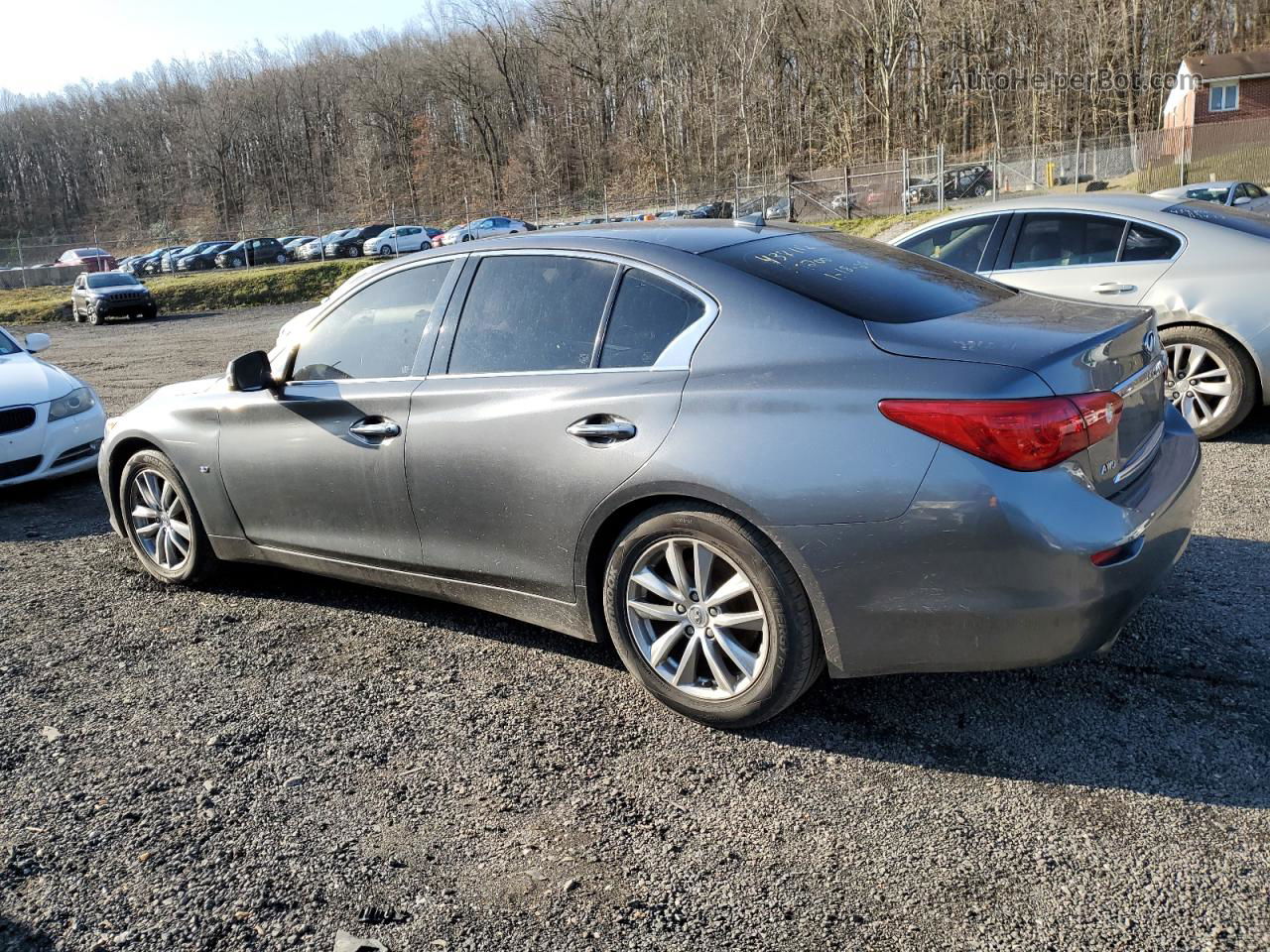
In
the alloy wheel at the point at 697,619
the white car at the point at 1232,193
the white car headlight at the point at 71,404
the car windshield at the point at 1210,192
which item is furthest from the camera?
the car windshield at the point at 1210,192

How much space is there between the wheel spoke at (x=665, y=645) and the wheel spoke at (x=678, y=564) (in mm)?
143

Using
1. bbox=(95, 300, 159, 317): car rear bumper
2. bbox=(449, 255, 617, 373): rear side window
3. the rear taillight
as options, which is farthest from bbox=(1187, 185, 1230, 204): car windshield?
bbox=(95, 300, 159, 317): car rear bumper

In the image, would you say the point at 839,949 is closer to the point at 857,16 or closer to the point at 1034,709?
the point at 1034,709

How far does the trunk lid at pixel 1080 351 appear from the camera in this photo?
292 centimetres

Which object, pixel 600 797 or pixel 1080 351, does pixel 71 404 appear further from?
pixel 1080 351

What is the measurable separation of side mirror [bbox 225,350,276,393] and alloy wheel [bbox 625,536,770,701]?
2055mm

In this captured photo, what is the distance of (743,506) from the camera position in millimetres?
3043

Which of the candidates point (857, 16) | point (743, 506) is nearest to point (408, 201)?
point (857, 16)

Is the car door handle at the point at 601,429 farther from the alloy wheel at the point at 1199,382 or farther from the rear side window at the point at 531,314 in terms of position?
the alloy wheel at the point at 1199,382

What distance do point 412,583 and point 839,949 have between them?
2.34m

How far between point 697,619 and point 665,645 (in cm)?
16

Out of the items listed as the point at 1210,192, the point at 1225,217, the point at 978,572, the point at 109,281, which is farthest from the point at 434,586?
the point at 109,281

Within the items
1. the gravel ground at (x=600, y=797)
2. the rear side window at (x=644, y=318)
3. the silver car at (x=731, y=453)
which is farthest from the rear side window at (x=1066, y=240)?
the rear side window at (x=644, y=318)

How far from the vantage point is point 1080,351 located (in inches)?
117
